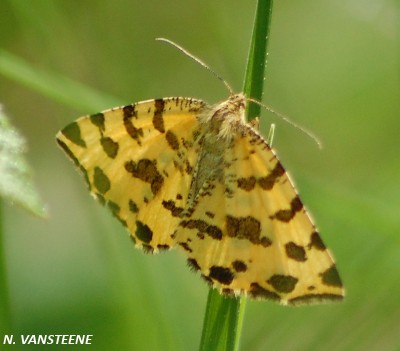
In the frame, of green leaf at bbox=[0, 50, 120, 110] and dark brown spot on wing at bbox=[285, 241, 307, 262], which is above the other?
green leaf at bbox=[0, 50, 120, 110]

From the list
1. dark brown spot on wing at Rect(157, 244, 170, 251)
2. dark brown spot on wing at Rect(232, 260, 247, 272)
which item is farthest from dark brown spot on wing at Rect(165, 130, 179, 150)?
dark brown spot on wing at Rect(232, 260, 247, 272)

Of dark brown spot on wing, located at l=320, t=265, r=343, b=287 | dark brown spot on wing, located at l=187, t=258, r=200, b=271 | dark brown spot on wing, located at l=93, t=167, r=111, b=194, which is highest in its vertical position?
dark brown spot on wing, located at l=93, t=167, r=111, b=194

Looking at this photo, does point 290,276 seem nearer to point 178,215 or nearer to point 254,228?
point 254,228

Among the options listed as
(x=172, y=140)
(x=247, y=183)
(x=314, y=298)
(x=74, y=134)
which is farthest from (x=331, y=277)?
(x=74, y=134)

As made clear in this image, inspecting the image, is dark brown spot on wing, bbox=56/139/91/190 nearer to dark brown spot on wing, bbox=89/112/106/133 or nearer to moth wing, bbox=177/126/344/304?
dark brown spot on wing, bbox=89/112/106/133

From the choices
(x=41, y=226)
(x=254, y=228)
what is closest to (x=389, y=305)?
(x=254, y=228)

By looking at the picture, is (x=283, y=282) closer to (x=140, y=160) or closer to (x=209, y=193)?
(x=209, y=193)
